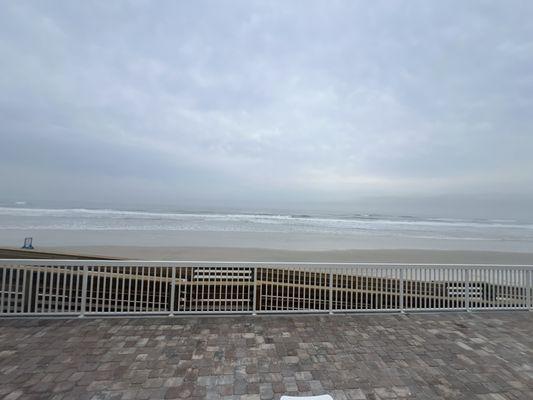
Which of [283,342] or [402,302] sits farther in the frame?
[402,302]

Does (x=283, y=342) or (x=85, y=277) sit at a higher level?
(x=85, y=277)

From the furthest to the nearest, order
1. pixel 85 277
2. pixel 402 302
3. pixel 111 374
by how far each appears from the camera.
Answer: pixel 402 302 < pixel 85 277 < pixel 111 374

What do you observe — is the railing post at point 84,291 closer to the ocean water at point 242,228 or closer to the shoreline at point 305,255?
the shoreline at point 305,255

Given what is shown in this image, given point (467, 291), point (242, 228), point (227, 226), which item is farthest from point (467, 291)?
point (227, 226)

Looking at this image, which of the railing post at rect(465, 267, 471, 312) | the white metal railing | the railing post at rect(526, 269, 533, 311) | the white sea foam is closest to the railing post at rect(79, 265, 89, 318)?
the white metal railing

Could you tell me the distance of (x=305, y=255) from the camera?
38.3 feet

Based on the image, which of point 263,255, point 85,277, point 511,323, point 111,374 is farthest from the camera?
point 263,255

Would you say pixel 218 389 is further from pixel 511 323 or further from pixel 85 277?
pixel 511 323

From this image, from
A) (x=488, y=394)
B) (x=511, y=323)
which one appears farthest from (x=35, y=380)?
(x=511, y=323)

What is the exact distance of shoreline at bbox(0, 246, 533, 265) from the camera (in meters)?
10.7

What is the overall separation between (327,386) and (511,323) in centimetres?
345

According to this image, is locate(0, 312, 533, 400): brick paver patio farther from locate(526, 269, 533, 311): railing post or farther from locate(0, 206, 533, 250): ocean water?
locate(0, 206, 533, 250): ocean water

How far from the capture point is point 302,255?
11.7 m

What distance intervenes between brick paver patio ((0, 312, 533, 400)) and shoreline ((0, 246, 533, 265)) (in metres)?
6.69
